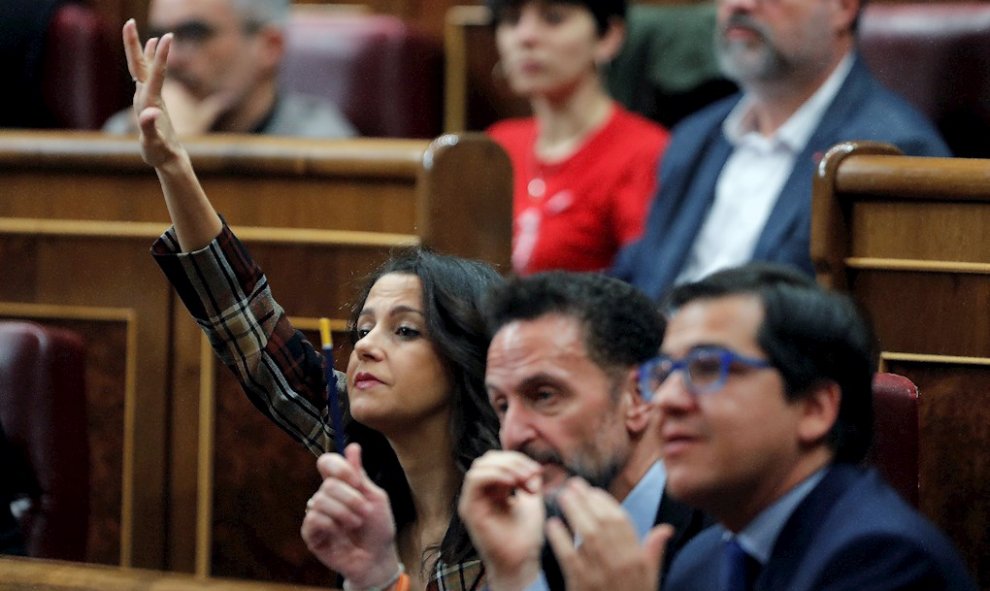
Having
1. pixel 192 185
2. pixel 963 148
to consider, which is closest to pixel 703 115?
pixel 963 148

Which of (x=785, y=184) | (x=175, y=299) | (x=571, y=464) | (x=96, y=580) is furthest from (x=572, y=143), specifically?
(x=96, y=580)

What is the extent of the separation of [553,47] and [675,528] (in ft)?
3.11

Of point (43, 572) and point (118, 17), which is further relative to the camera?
point (118, 17)

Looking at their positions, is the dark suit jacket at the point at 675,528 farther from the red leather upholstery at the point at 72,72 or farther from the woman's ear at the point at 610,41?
the red leather upholstery at the point at 72,72

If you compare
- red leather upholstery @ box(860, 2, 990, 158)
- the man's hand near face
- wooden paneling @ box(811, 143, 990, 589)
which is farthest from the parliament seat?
wooden paneling @ box(811, 143, 990, 589)

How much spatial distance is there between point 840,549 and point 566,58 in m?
1.12

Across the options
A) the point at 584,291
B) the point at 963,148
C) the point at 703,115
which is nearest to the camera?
the point at 584,291

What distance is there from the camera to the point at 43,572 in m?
0.69

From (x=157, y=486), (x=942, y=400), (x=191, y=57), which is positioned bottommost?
(x=157, y=486)

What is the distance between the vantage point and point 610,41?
174 centimetres

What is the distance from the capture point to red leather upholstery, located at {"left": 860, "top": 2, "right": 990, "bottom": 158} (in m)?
1.66

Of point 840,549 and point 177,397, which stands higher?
point 840,549

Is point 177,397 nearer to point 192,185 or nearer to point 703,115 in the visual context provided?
point 192,185

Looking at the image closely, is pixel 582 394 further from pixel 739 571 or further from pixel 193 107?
pixel 193 107
